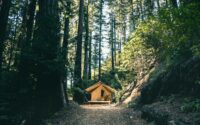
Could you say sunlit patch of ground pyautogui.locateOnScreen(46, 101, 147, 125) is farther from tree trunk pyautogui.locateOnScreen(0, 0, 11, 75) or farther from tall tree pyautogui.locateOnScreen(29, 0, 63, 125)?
tree trunk pyautogui.locateOnScreen(0, 0, 11, 75)

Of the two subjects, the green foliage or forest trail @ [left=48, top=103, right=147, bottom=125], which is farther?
forest trail @ [left=48, top=103, right=147, bottom=125]

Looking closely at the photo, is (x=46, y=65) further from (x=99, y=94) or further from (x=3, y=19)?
(x=99, y=94)

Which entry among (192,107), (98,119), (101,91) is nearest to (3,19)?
(98,119)

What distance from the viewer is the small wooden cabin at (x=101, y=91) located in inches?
1233

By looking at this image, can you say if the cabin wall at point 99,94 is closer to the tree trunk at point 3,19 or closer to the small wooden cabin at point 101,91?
the small wooden cabin at point 101,91

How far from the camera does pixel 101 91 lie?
105 ft

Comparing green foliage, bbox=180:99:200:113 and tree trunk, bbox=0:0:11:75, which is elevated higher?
tree trunk, bbox=0:0:11:75

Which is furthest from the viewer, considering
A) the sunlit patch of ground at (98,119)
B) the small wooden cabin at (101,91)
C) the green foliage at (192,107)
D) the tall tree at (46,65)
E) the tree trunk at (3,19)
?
the small wooden cabin at (101,91)

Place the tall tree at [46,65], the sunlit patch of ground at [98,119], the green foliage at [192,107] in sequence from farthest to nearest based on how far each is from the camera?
1. the tall tree at [46,65]
2. the sunlit patch of ground at [98,119]
3. the green foliage at [192,107]

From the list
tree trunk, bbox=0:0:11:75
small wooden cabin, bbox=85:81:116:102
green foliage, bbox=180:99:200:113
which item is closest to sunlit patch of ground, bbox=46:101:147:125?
green foliage, bbox=180:99:200:113

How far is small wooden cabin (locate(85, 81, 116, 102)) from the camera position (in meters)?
31.3

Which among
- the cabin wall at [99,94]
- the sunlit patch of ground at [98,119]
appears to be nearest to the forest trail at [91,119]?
the sunlit patch of ground at [98,119]

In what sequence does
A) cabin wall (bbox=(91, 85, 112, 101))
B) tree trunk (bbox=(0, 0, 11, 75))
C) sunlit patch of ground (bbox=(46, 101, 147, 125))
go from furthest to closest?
1. cabin wall (bbox=(91, 85, 112, 101))
2. tree trunk (bbox=(0, 0, 11, 75))
3. sunlit patch of ground (bbox=(46, 101, 147, 125))

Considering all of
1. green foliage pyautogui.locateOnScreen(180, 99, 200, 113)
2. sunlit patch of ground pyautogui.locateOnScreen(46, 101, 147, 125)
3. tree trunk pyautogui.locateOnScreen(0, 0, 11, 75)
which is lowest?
sunlit patch of ground pyautogui.locateOnScreen(46, 101, 147, 125)
